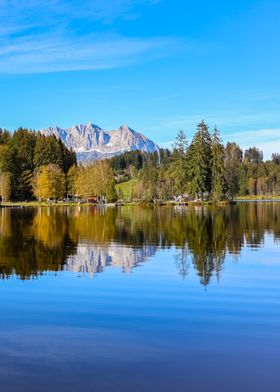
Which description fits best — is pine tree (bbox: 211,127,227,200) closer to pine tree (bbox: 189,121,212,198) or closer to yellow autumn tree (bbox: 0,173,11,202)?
pine tree (bbox: 189,121,212,198)

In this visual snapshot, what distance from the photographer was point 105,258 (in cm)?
2430

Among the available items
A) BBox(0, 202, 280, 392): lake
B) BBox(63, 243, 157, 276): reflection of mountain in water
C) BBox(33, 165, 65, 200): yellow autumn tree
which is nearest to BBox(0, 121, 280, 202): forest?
BBox(33, 165, 65, 200): yellow autumn tree

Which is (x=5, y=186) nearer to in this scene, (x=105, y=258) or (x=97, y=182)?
(x=97, y=182)

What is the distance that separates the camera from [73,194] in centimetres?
16200

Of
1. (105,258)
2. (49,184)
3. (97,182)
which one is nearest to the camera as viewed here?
(105,258)

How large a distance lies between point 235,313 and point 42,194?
139 m

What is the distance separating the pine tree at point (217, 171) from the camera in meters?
126

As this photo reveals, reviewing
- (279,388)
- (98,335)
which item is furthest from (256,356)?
(98,335)

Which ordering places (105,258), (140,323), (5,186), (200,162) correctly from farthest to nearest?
1. (5,186)
2. (200,162)
3. (105,258)
4. (140,323)

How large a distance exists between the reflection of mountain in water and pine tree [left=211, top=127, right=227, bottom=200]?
98770mm

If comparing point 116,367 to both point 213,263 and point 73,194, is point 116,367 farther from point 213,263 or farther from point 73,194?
point 73,194

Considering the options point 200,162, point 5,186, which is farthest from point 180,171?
point 5,186

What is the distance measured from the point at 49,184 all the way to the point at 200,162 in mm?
47295

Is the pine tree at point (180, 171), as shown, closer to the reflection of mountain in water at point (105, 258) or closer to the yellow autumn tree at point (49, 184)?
the yellow autumn tree at point (49, 184)
